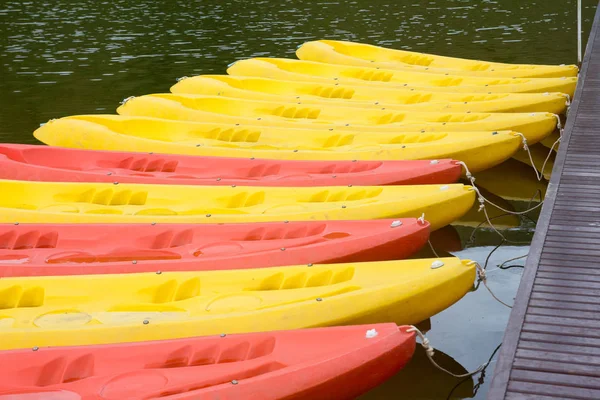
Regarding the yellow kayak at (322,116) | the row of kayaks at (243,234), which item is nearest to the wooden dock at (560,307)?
the row of kayaks at (243,234)

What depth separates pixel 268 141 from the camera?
927 cm

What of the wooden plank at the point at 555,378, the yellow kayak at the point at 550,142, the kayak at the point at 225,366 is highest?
the wooden plank at the point at 555,378

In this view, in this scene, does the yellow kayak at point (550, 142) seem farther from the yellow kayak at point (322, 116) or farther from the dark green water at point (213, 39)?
the yellow kayak at point (322, 116)

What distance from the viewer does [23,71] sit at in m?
17.3

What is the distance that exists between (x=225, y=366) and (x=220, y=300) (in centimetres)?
93

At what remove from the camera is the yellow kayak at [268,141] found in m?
8.38

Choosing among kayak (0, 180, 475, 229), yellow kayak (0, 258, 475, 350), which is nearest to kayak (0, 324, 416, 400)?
yellow kayak (0, 258, 475, 350)

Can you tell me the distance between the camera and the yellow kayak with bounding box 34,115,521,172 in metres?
8.38

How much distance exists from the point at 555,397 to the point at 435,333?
7.89ft

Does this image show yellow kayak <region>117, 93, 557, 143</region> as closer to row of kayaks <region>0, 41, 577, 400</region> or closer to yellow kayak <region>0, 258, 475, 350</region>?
row of kayaks <region>0, 41, 577, 400</region>

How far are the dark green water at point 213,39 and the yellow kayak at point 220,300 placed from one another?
200 cm

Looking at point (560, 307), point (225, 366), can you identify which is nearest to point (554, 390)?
point (560, 307)

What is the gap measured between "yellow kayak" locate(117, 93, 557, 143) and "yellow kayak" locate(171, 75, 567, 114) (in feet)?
0.77

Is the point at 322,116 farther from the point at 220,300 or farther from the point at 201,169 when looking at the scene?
the point at 220,300
